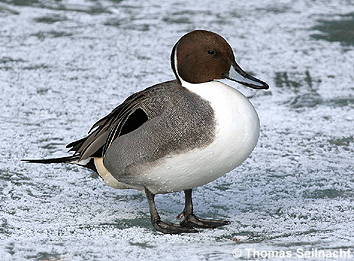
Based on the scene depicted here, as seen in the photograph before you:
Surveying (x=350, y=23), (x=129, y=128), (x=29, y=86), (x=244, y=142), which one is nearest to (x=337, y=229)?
(x=244, y=142)

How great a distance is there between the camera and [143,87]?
700 centimetres

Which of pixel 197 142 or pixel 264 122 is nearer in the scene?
pixel 197 142

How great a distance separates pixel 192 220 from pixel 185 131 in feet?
1.83

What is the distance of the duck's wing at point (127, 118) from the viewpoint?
4223mm

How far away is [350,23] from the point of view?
862 cm

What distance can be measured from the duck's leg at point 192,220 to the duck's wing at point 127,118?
0.45 metres

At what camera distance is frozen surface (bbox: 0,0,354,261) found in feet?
13.7

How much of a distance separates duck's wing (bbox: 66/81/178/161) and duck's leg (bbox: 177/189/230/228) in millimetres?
450

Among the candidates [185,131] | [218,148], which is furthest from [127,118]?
[218,148]

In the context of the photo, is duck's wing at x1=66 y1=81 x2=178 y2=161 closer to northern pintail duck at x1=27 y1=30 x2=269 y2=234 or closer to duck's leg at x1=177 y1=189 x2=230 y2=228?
northern pintail duck at x1=27 y1=30 x2=269 y2=234

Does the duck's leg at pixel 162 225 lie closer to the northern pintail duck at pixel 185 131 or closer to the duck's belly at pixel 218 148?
the northern pintail duck at pixel 185 131

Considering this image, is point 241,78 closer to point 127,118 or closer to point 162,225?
point 127,118

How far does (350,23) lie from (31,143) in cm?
397

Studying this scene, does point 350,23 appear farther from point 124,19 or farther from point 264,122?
point 264,122
